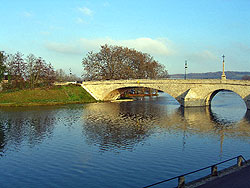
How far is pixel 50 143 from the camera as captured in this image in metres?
27.7

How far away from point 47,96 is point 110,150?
5321 cm

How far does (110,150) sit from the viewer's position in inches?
968

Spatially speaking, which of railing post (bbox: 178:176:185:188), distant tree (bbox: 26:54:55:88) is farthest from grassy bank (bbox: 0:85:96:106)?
railing post (bbox: 178:176:185:188)

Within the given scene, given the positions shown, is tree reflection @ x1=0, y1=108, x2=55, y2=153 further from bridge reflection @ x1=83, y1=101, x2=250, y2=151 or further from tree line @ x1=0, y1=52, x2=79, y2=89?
tree line @ x1=0, y1=52, x2=79, y2=89

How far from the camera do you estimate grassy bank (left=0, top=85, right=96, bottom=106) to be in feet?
221

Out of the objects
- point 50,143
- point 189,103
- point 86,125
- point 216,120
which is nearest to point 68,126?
point 86,125

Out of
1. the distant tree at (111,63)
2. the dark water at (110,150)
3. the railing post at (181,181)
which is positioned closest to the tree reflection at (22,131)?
the dark water at (110,150)

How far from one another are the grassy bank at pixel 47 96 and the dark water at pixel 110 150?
1125 inches

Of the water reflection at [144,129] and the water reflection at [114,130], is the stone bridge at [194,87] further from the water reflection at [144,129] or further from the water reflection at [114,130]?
the water reflection at [144,129]

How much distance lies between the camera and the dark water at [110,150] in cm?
1798

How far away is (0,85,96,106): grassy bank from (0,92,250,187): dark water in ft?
93.7

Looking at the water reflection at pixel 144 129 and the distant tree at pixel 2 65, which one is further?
the distant tree at pixel 2 65

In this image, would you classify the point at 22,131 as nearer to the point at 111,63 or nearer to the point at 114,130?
the point at 114,130

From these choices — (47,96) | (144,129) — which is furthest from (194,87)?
(47,96)
